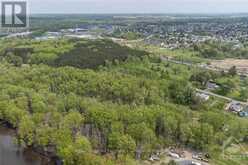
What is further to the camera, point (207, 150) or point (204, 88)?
point (204, 88)

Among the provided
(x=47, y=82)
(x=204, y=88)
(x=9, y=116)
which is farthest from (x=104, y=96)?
(x=204, y=88)

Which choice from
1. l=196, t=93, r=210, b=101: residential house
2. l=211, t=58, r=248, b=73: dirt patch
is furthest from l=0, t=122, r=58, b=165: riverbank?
l=211, t=58, r=248, b=73: dirt patch

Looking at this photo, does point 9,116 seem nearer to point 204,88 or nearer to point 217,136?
point 217,136

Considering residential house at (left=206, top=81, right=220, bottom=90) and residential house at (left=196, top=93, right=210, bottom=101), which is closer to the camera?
residential house at (left=196, top=93, right=210, bottom=101)

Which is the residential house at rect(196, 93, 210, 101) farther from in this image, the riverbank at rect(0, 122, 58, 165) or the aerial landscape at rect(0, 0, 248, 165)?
the riverbank at rect(0, 122, 58, 165)

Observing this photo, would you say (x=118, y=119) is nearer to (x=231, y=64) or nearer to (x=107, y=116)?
(x=107, y=116)

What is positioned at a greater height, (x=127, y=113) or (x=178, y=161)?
(x=127, y=113)
